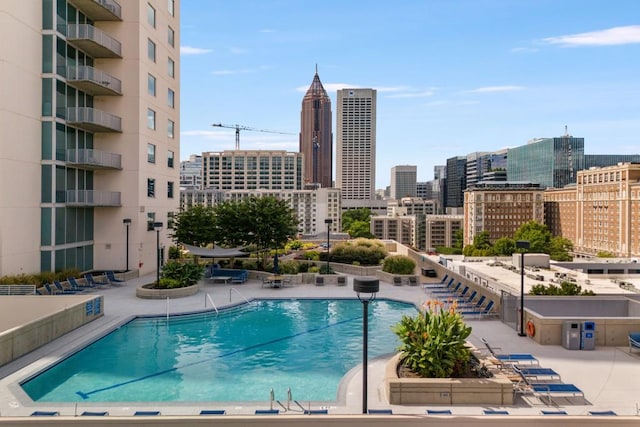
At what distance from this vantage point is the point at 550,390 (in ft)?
35.4

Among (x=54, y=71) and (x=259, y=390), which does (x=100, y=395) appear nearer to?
(x=259, y=390)

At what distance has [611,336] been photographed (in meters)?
15.2

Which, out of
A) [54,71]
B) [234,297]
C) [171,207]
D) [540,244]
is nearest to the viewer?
[234,297]

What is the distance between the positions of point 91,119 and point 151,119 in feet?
18.8

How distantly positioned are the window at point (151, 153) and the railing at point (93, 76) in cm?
435

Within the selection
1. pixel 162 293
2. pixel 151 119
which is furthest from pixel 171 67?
pixel 162 293

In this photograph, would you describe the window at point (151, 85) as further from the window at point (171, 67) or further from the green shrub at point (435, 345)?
the green shrub at point (435, 345)

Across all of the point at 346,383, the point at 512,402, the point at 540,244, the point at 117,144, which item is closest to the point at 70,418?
the point at 346,383

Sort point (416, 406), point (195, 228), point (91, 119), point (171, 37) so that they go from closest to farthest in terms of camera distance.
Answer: point (416, 406) → point (91, 119) → point (195, 228) → point (171, 37)

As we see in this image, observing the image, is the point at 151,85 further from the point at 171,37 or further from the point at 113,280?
the point at 113,280

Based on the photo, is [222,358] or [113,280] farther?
[113,280]

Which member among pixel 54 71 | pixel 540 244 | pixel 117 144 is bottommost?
pixel 540 244

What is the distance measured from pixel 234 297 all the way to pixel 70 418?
50.3 ft

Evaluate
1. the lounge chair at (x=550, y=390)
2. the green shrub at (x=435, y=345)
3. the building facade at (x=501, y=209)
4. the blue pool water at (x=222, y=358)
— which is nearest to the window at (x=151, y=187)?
the blue pool water at (x=222, y=358)
